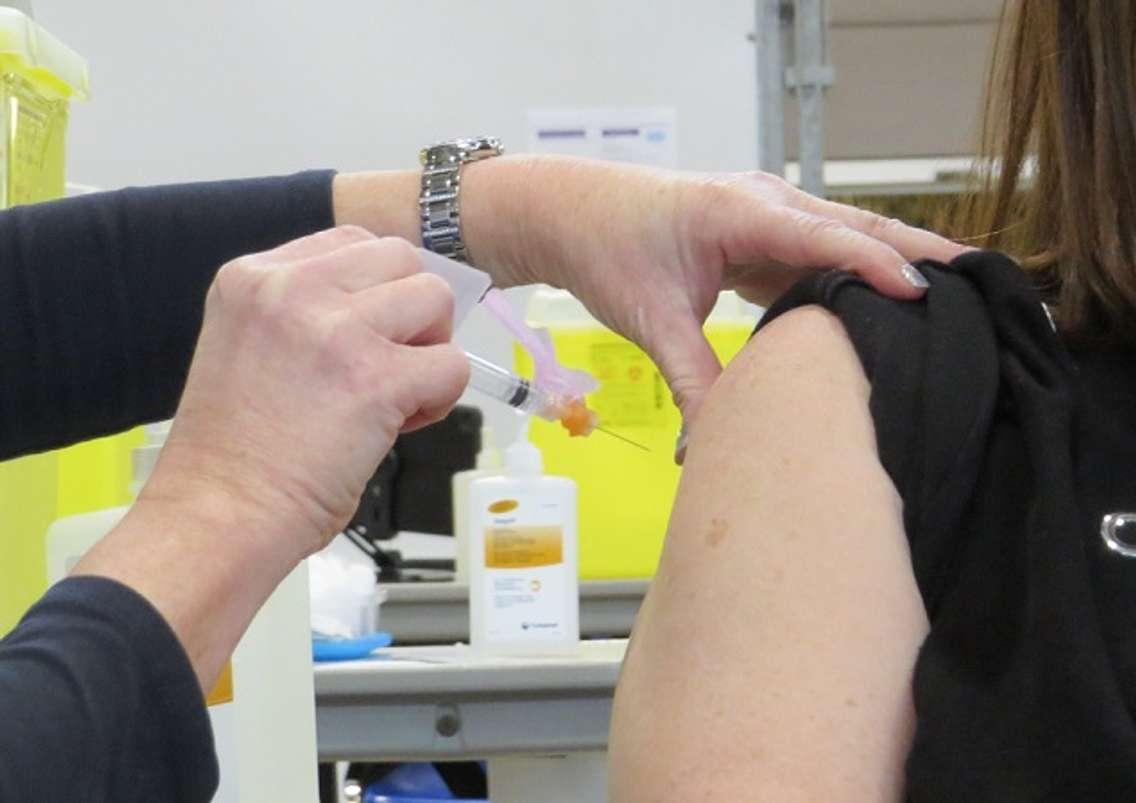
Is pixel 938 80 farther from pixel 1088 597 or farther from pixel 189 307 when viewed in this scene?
pixel 1088 597

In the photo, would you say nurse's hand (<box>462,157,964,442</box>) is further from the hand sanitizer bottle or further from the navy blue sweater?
the hand sanitizer bottle

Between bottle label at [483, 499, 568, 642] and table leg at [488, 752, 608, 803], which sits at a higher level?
bottle label at [483, 499, 568, 642]

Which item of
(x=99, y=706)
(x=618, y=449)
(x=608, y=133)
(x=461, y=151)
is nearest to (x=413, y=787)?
(x=618, y=449)

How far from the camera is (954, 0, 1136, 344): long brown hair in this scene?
838 mm

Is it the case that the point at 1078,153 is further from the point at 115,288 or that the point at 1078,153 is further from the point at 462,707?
the point at 462,707

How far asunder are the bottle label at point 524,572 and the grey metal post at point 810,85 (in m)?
1.13

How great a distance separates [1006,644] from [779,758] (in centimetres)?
12

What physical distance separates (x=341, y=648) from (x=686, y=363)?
776 mm

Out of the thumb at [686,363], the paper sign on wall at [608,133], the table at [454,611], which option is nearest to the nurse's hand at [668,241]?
the thumb at [686,363]

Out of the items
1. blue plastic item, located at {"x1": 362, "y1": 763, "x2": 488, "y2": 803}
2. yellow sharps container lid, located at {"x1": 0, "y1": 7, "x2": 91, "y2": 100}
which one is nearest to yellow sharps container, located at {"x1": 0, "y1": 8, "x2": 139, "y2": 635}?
yellow sharps container lid, located at {"x1": 0, "y1": 7, "x2": 91, "y2": 100}

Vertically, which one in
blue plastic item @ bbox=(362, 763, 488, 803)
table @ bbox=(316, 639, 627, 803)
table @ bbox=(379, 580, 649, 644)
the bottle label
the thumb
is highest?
the thumb

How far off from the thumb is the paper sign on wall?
2739 mm

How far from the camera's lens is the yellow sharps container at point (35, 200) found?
4.09 ft

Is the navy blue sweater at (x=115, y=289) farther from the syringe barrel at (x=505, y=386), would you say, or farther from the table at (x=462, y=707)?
the table at (x=462, y=707)
